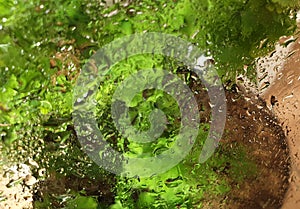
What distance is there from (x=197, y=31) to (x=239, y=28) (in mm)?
66

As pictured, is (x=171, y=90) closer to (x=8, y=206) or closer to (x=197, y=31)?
(x=197, y=31)

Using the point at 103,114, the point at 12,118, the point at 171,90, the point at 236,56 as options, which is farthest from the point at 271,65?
the point at 12,118

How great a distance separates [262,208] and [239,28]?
337 millimetres

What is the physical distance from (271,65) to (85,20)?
0.31 m

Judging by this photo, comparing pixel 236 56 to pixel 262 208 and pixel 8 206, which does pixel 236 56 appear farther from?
pixel 8 206

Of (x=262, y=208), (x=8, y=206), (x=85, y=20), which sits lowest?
(x=262, y=208)

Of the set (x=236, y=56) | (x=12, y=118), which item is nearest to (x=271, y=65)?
(x=236, y=56)

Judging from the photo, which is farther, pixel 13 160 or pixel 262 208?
pixel 262 208

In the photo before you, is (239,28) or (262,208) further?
(262,208)

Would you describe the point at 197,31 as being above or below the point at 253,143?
above

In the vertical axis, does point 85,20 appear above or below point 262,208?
above

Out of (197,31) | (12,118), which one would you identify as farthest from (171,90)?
(12,118)

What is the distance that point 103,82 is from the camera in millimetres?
715

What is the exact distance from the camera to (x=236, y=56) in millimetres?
769
